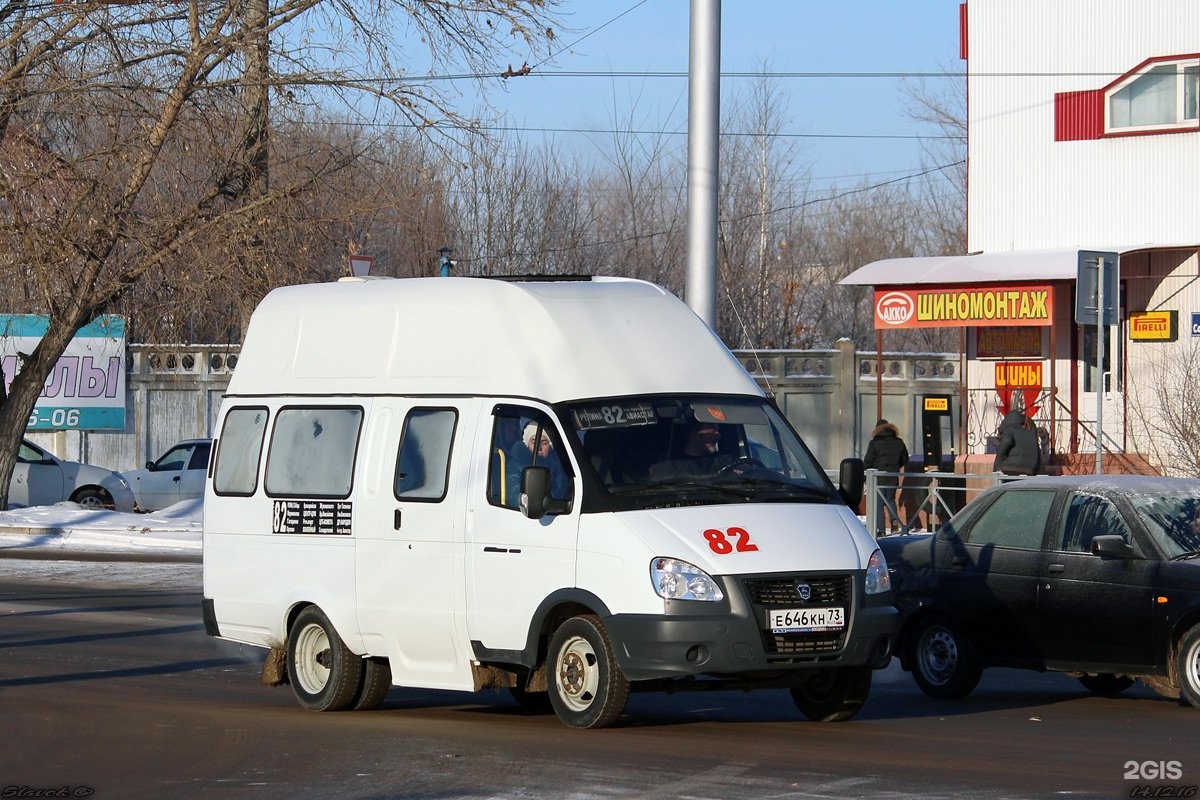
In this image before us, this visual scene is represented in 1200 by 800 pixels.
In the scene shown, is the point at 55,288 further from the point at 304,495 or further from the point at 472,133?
the point at 304,495

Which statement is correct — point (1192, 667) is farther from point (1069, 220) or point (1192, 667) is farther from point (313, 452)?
point (1069, 220)

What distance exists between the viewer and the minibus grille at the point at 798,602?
8969 millimetres

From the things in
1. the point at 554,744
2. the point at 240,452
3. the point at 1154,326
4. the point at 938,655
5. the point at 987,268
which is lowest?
the point at 554,744

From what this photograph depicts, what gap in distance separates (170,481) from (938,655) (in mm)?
21525

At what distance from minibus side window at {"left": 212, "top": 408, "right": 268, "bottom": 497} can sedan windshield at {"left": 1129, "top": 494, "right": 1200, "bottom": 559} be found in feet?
18.7

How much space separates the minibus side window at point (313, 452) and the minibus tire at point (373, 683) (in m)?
1.07

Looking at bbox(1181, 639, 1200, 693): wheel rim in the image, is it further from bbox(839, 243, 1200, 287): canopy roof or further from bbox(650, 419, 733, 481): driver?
bbox(839, 243, 1200, 287): canopy roof

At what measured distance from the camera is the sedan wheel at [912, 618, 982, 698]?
1144 centimetres

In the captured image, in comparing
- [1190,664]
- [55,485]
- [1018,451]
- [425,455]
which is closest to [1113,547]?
[1190,664]

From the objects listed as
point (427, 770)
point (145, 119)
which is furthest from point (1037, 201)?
point (427, 770)

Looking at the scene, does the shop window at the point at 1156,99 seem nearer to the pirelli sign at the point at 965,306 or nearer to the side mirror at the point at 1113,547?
the pirelli sign at the point at 965,306

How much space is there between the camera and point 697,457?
31.9 ft

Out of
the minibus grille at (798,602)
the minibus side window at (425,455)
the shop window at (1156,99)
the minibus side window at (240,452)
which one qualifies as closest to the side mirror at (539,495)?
the minibus side window at (425,455)

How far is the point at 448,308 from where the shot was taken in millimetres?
10344
